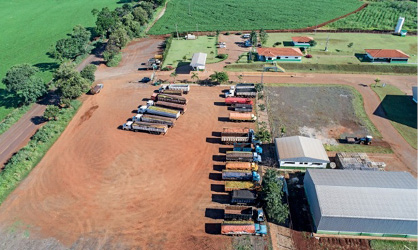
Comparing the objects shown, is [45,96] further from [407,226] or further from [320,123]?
[407,226]

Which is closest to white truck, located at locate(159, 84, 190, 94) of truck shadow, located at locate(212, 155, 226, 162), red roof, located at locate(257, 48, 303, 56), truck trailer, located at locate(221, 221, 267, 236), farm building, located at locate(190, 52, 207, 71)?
farm building, located at locate(190, 52, 207, 71)

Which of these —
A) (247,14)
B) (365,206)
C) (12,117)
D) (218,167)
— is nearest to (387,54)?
(247,14)

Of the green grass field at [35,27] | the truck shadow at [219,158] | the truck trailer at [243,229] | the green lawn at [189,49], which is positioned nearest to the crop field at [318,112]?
the truck shadow at [219,158]

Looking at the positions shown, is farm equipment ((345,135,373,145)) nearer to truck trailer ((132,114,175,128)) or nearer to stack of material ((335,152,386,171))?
stack of material ((335,152,386,171))

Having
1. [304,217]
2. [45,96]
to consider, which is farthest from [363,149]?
[45,96]

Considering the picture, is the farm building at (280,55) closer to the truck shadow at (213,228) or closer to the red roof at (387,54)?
the red roof at (387,54)
